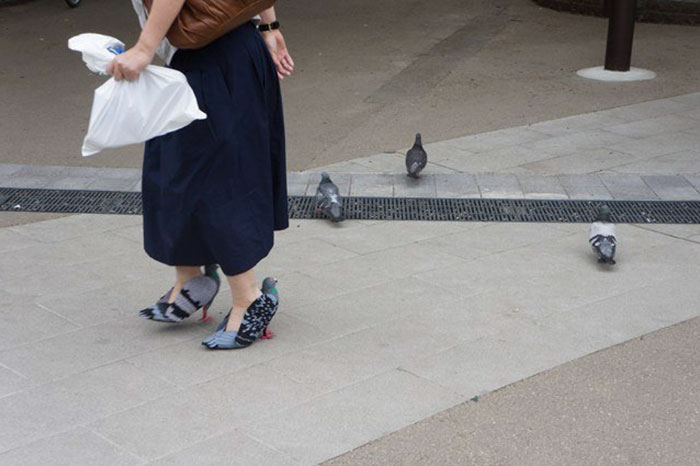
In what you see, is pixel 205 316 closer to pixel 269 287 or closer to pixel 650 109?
pixel 269 287

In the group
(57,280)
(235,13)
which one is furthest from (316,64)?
(235,13)

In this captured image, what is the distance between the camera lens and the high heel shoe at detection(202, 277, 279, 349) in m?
4.64

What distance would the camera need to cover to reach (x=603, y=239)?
5664 mm

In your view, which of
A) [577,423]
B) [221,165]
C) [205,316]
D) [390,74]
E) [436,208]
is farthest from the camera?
[390,74]

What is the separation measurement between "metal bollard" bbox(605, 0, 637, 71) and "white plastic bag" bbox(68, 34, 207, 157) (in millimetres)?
7232

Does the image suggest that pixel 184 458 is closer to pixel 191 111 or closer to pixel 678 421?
pixel 191 111

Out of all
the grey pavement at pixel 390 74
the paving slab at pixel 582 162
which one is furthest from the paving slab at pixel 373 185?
the paving slab at pixel 582 162

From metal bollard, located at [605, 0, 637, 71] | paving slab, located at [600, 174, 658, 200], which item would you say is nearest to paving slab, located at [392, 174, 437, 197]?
paving slab, located at [600, 174, 658, 200]

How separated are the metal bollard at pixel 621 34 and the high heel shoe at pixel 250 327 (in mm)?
6901

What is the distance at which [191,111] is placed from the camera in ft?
13.6

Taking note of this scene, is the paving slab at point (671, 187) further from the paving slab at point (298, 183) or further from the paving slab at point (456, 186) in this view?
the paving slab at point (298, 183)

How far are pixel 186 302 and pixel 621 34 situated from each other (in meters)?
7.05

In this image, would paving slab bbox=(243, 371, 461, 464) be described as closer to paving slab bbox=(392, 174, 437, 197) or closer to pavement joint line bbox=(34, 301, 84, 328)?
pavement joint line bbox=(34, 301, 84, 328)

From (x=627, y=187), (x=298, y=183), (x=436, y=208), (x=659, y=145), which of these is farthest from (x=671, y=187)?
(x=298, y=183)
